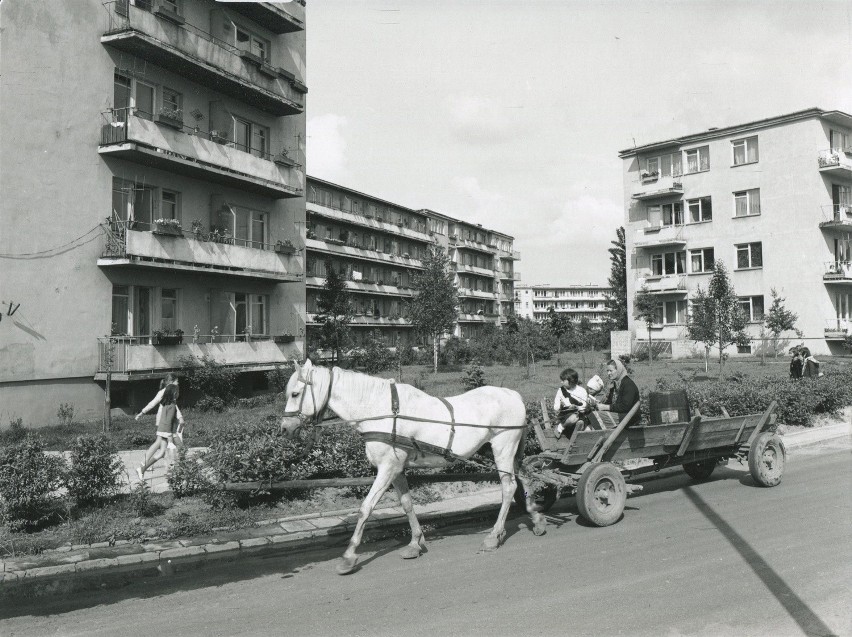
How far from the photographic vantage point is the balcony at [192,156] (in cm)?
1897

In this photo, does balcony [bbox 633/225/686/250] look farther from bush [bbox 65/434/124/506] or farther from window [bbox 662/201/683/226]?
bush [bbox 65/434/124/506]

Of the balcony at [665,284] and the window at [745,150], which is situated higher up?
the window at [745,150]

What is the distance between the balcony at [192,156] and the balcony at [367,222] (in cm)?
3024

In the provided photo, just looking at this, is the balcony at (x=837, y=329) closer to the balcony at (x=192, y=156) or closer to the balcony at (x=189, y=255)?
the balcony at (x=189, y=255)

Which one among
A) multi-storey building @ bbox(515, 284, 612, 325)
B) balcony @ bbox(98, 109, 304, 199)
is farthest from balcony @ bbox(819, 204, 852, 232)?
multi-storey building @ bbox(515, 284, 612, 325)

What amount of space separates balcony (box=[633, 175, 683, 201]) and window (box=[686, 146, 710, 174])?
1.07 meters

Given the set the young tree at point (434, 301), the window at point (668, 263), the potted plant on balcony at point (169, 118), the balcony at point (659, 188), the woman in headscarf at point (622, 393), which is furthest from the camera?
the window at point (668, 263)

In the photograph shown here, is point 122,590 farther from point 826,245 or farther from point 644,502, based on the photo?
point 826,245

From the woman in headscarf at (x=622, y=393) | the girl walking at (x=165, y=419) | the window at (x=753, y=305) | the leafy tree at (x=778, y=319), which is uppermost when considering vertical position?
the window at (x=753, y=305)

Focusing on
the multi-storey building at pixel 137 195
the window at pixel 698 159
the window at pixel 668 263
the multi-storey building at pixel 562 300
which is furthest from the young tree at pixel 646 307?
the multi-storey building at pixel 562 300

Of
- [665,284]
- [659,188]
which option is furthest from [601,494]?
[659,188]

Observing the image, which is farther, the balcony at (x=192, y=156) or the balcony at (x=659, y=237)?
the balcony at (x=659, y=237)

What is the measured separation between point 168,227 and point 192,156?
2.62 meters

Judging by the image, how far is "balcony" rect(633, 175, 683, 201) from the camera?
44281 millimetres
